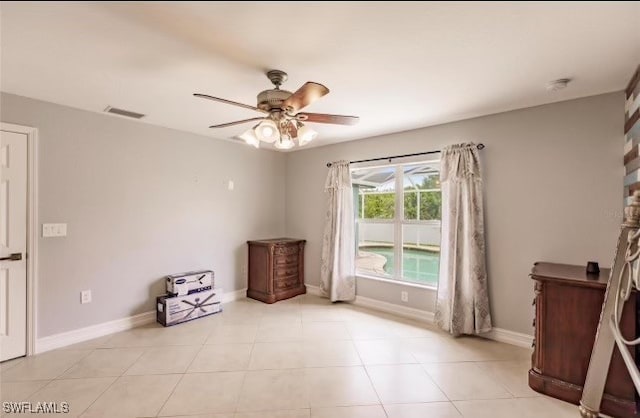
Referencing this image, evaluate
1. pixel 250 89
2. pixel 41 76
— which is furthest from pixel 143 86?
pixel 250 89

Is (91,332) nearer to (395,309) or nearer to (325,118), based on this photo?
(325,118)

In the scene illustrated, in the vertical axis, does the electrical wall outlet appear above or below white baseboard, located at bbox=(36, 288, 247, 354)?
above

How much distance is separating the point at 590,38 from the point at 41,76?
12.5 feet

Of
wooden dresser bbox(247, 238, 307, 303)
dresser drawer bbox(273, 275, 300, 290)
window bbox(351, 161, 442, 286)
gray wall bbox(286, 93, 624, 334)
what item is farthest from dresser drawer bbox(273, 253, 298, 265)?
gray wall bbox(286, 93, 624, 334)

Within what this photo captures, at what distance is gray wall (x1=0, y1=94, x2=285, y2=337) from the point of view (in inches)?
113

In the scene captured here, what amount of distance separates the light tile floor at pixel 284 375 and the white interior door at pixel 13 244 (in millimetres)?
232

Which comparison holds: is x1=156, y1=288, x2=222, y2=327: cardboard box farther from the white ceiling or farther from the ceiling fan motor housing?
the ceiling fan motor housing

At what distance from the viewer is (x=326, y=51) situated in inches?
74.4

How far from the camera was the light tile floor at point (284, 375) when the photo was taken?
2000mm

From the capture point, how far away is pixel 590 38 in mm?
1720

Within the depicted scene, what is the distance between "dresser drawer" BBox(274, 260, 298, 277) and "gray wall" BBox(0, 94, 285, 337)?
23.4 inches

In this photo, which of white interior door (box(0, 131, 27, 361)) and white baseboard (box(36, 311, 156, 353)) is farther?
white baseboard (box(36, 311, 156, 353))

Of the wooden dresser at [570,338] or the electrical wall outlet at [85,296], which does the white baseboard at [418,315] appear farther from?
the electrical wall outlet at [85,296]

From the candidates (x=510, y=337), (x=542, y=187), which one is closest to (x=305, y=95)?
(x=542, y=187)
